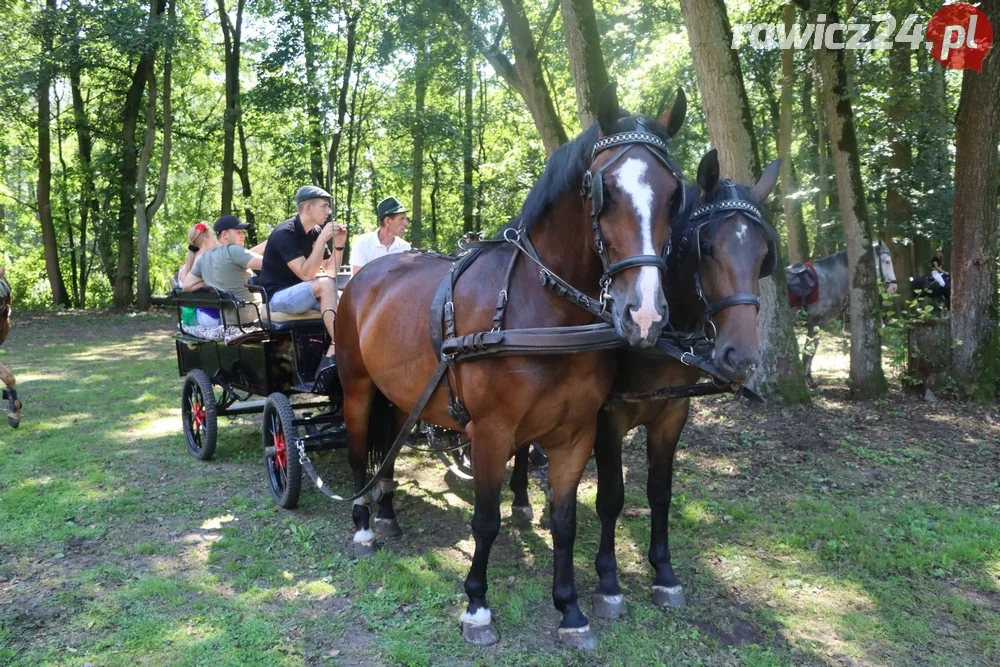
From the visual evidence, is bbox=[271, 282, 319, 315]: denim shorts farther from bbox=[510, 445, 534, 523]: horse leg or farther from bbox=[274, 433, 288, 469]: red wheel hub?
bbox=[510, 445, 534, 523]: horse leg

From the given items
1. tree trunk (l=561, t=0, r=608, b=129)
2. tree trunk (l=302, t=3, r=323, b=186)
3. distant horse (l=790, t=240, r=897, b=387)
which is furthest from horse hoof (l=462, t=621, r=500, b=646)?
tree trunk (l=302, t=3, r=323, b=186)

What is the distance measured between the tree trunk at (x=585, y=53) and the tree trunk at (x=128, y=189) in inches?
672

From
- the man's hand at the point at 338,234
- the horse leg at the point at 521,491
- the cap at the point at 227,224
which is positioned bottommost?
the horse leg at the point at 521,491

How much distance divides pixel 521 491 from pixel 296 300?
7.23 ft

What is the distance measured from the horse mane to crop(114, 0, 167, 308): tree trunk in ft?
67.3

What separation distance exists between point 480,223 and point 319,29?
7666 millimetres

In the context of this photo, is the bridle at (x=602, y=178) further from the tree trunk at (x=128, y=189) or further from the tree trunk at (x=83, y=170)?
the tree trunk at (x=128, y=189)

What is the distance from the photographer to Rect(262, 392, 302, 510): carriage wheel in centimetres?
506

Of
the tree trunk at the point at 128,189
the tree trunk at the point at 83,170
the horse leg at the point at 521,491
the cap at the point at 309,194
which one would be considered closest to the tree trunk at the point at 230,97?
the tree trunk at the point at 128,189

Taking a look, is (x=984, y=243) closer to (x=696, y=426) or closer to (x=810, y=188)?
(x=696, y=426)

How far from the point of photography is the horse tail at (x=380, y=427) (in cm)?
511

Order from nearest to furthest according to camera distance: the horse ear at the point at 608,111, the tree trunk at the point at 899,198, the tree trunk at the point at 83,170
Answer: the horse ear at the point at 608,111
the tree trunk at the point at 899,198
the tree trunk at the point at 83,170

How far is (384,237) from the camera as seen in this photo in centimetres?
685

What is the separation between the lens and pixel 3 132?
72.5 ft
